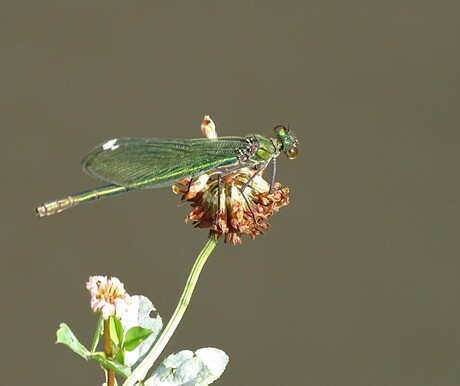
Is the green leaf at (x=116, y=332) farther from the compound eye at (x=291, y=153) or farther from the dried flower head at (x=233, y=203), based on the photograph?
the compound eye at (x=291, y=153)

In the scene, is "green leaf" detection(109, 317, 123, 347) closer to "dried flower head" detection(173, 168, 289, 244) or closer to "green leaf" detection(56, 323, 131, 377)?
"green leaf" detection(56, 323, 131, 377)

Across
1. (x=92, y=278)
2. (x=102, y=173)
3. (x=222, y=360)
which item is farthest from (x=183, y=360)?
(x=102, y=173)

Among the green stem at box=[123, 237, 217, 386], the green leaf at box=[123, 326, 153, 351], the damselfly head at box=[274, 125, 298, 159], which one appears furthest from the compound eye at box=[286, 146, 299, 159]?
the green leaf at box=[123, 326, 153, 351]

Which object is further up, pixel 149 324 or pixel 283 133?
pixel 283 133

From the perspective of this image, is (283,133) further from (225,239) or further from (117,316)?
(117,316)

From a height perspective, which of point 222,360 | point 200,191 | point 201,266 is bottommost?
point 222,360

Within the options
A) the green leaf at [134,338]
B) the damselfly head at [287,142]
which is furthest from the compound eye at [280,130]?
the green leaf at [134,338]

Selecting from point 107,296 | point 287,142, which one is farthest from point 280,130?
point 107,296
